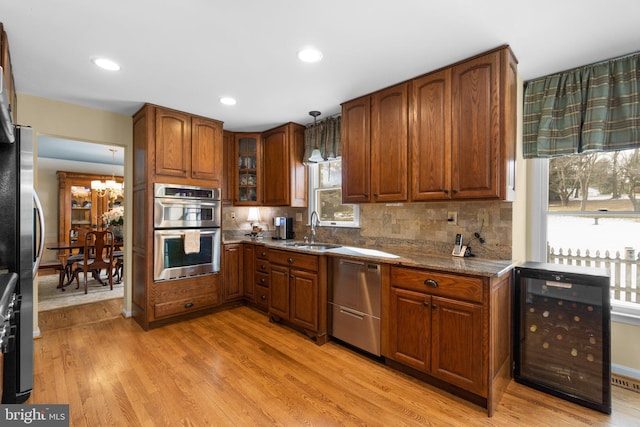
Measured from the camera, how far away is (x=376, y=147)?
2861 mm

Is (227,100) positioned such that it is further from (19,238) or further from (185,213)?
(19,238)

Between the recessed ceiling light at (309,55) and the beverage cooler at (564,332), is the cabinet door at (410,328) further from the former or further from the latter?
the recessed ceiling light at (309,55)

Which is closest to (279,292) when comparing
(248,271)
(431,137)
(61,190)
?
(248,271)

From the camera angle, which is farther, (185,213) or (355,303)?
(185,213)

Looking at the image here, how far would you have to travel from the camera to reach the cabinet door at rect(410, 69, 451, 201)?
2391 millimetres

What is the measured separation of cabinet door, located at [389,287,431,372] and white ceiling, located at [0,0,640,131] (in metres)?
1.80

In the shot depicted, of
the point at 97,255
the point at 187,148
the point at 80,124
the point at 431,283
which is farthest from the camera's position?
the point at 97,255

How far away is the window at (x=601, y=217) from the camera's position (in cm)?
226

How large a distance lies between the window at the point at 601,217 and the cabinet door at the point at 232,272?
342cm

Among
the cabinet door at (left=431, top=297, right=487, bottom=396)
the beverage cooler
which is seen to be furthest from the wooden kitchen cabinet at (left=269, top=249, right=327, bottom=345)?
the beverage cooler

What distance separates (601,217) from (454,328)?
1525 millimetres

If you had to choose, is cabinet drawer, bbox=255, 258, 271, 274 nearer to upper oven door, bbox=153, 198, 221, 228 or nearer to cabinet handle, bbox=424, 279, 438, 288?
upper oven door, bbox=153, 198, 221, 228

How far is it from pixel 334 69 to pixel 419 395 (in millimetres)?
2544

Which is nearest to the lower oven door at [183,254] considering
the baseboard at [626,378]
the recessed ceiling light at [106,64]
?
the recessed ceiling light at [106,64]
